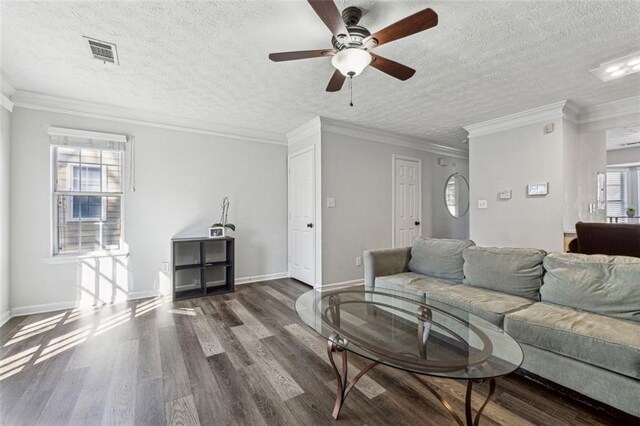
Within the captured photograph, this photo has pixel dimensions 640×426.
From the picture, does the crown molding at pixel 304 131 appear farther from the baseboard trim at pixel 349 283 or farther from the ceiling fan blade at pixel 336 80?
the baseboard trim at pixel 349 283

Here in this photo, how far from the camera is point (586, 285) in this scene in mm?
1861

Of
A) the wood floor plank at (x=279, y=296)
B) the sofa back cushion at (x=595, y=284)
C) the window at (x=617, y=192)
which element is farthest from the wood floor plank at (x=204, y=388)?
the window at (x=617, y=192)

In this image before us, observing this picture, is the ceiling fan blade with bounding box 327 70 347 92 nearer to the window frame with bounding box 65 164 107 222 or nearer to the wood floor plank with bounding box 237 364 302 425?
the wood floor plank with bounding box 237 364 302 425

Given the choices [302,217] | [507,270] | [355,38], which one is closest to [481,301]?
[507,270]

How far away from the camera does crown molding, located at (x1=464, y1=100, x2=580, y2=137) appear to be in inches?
130

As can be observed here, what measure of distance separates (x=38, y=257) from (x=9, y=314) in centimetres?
62

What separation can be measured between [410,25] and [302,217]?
3125 millimetres

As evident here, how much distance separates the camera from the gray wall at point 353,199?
13.1 ft

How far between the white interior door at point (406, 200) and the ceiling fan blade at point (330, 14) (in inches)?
130

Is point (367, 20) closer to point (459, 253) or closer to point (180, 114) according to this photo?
point (459, 253)

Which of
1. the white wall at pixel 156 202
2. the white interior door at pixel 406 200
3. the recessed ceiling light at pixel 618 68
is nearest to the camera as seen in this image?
the recessed ceiling light at pixel 618 68

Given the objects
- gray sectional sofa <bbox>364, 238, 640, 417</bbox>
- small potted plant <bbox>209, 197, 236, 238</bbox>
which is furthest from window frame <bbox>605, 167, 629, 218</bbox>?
small potted plant <bbox>209, 197, 236, 238</bbox>

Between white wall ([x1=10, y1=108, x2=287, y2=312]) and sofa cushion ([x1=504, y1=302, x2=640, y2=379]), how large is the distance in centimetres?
351

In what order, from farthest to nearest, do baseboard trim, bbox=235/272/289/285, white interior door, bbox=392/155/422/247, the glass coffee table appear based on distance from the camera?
white interior door, bbox=392/155/422/247 → baseboard trim, bbox=235/272/289/285 → the glass coffee table
